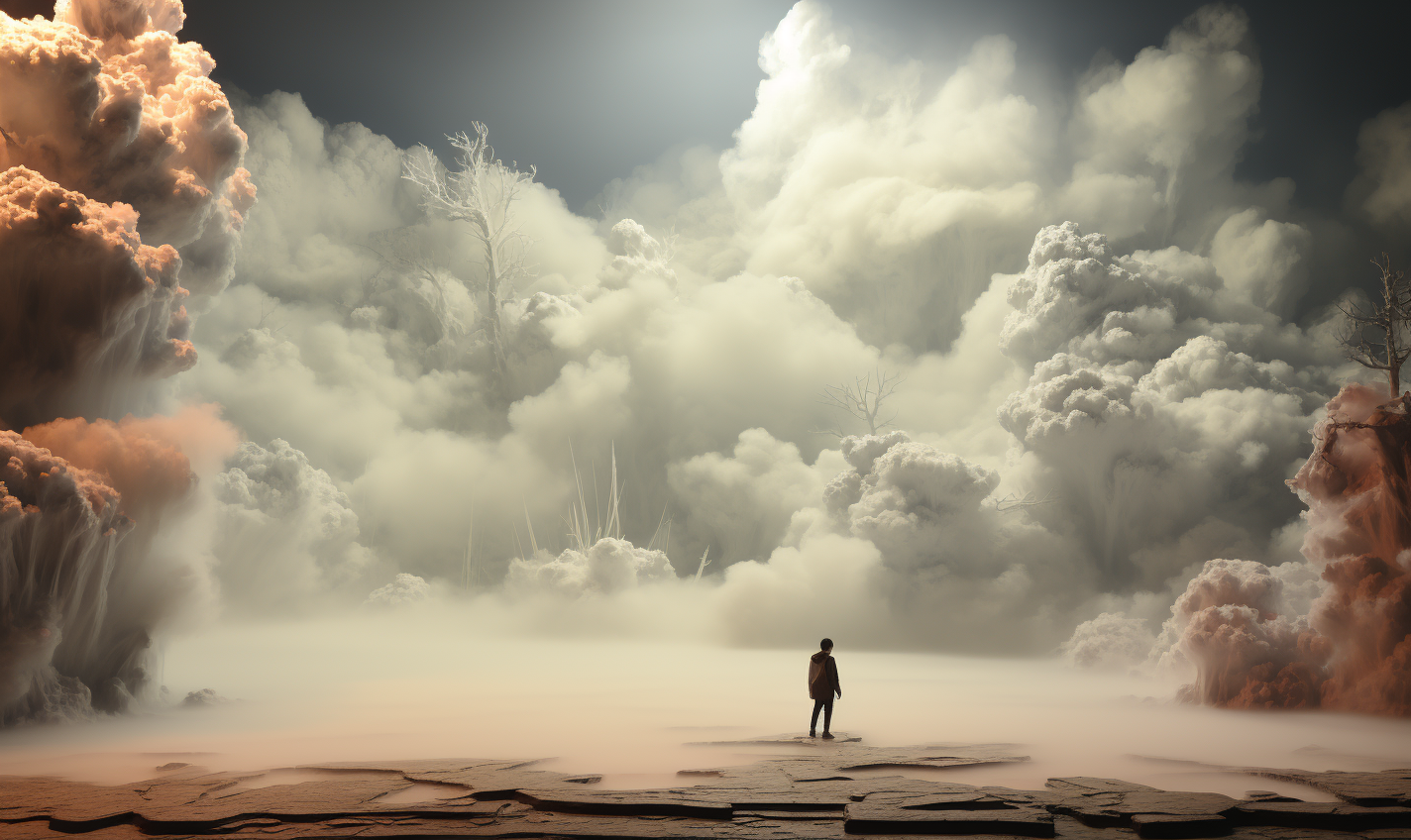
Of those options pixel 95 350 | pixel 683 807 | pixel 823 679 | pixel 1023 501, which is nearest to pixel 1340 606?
pixel 823 679

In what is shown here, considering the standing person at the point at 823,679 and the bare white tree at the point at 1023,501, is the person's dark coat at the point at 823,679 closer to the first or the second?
the standing person at the point at 823,679

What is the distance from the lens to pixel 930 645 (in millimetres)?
26547

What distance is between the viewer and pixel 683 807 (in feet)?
20.5

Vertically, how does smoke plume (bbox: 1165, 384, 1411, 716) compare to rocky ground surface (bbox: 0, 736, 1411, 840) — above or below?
above

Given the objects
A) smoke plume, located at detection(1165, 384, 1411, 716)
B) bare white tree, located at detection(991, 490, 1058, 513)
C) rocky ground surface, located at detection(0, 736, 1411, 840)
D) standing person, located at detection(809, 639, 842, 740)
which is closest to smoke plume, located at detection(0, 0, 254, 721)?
rocky ground surface, located at detection(0, 736, 1411, 840)

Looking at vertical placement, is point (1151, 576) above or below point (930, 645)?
above

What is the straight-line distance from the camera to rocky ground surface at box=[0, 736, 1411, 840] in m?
5.78

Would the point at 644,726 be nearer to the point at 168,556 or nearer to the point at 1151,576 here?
the point at 168,556

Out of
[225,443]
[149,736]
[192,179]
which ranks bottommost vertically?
[149,736]

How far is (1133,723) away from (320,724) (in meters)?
11.2

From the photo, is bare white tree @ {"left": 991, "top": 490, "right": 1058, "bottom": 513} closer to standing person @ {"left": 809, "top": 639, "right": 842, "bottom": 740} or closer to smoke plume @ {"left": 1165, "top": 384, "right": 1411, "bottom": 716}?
smoke plume @ {"left": 1165, "top": 384, "right": 1411, "bottom": 716}

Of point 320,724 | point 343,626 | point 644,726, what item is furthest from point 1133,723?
point 343,626

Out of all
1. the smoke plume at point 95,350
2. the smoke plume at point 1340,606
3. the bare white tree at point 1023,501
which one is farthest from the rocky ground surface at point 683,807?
the bare white tree at point 1023,501

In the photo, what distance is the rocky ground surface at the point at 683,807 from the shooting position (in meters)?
5.78
